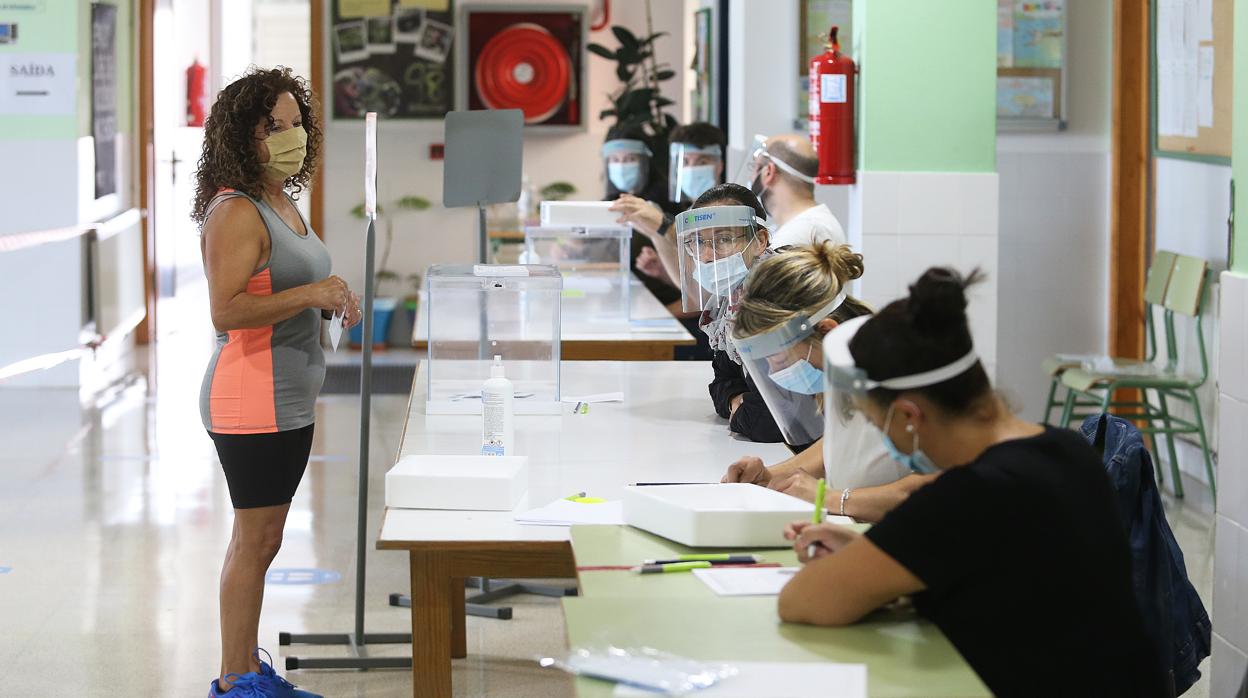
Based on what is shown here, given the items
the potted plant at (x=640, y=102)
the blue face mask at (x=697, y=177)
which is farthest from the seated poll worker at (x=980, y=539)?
the potted plant at (x=640, y=102)

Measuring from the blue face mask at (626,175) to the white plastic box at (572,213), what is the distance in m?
0.88

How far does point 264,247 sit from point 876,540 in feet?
5.68

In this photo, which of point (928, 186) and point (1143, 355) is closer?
point (928, 186)

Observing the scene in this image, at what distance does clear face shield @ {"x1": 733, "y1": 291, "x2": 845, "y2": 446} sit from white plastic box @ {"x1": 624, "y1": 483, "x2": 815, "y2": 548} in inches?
16.0

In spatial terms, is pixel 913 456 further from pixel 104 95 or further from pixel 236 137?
pixel 104 95

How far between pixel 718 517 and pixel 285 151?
57.6 inches

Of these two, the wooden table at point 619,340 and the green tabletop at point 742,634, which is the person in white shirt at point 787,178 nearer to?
the wooden table at point 619,340

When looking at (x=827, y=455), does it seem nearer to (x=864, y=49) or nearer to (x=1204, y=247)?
(x=864, y=49)

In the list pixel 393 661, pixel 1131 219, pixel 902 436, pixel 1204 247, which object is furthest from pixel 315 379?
pixel 1131 219

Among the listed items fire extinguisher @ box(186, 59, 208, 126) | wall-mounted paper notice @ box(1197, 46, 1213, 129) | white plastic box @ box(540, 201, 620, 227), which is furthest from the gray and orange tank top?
fire extinguisher @ box(186, 59, 208, 126)

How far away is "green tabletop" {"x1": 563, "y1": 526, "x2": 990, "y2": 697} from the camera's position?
5.55 feet

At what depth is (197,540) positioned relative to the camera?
16.2ft

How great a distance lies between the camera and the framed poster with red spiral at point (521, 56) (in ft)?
30.7

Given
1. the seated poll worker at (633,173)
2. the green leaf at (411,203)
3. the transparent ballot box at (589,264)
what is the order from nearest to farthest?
the transparent ballot box at (589,264)
the seated poll worker at (633,173)
the green leaf at (411,203)
